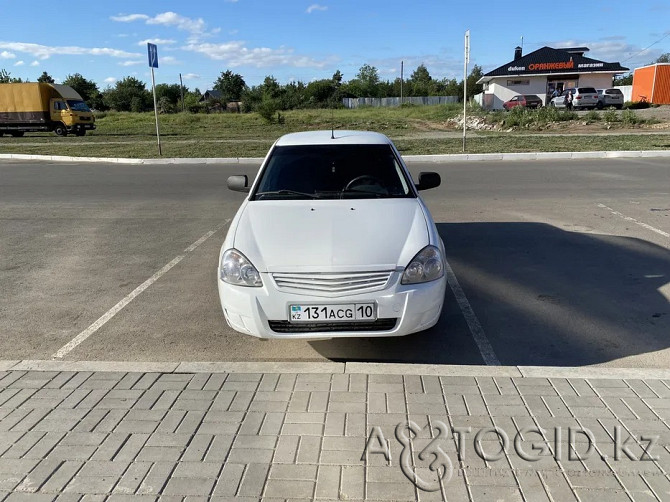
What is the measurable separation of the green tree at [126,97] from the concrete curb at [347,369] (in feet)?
268

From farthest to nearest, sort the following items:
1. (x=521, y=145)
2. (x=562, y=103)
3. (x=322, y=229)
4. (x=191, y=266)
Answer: (x=562, y=103) → (x=521, y=145) → (x=191, y=266) → (x=322, y=229)

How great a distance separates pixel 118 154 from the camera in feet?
63.0

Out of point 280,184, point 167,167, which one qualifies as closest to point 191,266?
point 280,184

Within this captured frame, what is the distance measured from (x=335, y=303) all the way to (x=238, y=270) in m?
0.73

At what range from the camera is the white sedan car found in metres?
3.46

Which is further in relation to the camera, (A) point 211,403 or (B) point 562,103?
(B) point 562,103

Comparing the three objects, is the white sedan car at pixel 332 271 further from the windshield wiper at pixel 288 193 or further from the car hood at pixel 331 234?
the windshield wiper at pixel 288 193

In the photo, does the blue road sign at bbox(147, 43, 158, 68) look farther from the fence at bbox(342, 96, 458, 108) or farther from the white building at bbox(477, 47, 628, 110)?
the fence at bbox(342, 96, 458, 108)

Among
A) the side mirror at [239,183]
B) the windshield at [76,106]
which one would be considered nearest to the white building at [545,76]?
the windshield at [76,106]

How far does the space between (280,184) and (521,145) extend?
52.3 feet

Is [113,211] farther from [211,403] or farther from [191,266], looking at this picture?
[211,403]

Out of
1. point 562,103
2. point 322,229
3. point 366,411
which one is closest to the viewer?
point 366,411

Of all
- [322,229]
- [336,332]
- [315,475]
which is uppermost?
[322,229]

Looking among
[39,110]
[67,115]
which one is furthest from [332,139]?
[39,110]
